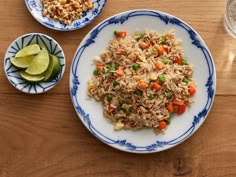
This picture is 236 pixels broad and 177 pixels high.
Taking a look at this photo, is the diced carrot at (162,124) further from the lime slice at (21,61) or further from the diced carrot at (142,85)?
the lime slice at (21,61)

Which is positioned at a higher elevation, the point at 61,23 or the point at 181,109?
the point at 61,23

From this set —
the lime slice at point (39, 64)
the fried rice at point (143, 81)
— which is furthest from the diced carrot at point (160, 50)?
the lime slice at point (39, 64)

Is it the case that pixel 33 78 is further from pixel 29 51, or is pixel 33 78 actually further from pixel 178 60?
pixel 178 60

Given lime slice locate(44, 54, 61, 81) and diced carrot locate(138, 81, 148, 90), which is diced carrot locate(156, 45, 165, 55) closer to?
diced carrot locate(138, 81, 148, 90)

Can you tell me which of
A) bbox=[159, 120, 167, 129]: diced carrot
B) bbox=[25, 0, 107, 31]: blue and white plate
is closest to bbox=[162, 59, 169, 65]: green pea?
bbox=[159, 120, 167, 129]: diced carrot

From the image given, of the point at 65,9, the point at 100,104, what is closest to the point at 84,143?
the point at 100,104

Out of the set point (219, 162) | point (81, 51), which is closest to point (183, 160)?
point (219, 162)
